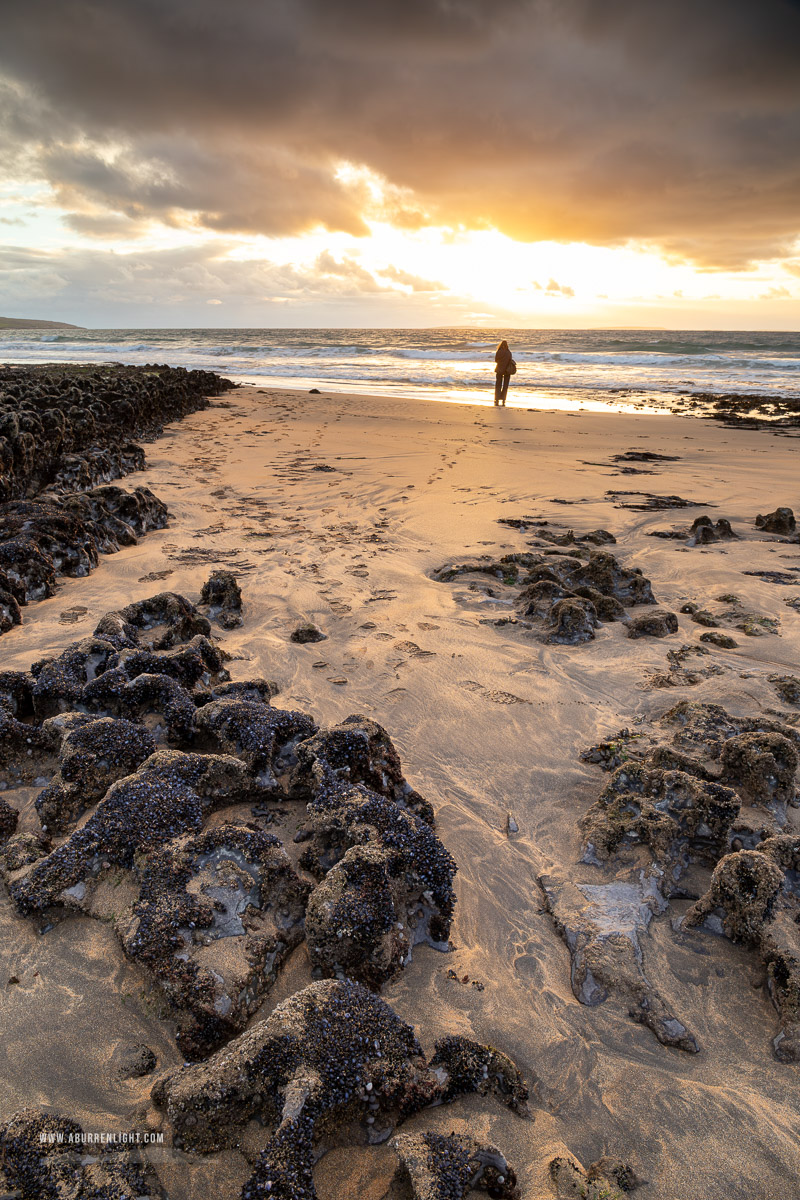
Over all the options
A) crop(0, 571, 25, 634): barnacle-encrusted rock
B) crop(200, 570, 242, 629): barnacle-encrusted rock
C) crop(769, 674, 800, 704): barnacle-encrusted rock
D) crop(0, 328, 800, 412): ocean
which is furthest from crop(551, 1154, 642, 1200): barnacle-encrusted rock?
crop(0, 328, 800, 412): ocean

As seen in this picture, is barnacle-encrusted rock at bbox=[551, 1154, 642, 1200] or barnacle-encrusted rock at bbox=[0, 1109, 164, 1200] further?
barnacle-encrusted rock at bbox=[551, 1154, 642, 1200]

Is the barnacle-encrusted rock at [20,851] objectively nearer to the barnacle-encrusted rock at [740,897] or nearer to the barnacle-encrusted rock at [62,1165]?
the barnacle-encrusted rock at [62,1165]

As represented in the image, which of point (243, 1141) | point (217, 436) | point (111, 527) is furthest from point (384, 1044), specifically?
point (217, 436)

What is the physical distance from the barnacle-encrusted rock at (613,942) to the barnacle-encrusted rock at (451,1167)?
1.98 feet

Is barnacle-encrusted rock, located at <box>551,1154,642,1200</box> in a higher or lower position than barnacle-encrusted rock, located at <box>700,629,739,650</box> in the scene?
lower

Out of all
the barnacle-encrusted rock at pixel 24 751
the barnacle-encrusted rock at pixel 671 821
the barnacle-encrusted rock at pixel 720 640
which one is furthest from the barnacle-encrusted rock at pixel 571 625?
the barnacle-encrusted rock at pixel 24 751

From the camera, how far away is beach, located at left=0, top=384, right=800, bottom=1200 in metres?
1.56

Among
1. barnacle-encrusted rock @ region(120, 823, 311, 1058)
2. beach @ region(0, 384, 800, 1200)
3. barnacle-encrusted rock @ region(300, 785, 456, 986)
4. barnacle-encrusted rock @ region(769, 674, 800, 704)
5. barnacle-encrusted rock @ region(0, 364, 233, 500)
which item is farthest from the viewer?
barnacle-encrusted rock @ region(0, 364, 233, 500)

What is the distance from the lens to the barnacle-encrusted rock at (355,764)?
2.46 m

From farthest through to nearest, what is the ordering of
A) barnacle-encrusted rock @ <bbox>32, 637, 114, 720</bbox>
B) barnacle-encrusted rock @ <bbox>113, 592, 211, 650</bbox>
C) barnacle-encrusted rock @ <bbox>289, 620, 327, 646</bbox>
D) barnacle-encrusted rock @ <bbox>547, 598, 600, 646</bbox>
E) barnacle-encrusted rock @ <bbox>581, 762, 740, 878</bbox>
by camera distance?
1. barnacle-encrusted rock @ <bbox>547, 598, 600, 646</bbox>
2. barnacle-encrusted rock @ <bbox>289, 620, 327, 646</bbox>
3. barnacle-encrusted rock @ <bbox>113, 592, 211, 650</bbox>
4. barnacle-encrusted rock @ <bbox>32, 637, 114, 720</bbox>
5. barnacle-encrusted rock @ <bbox>581, 762, 740, 878</bbox>

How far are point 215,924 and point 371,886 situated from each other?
1.61ft

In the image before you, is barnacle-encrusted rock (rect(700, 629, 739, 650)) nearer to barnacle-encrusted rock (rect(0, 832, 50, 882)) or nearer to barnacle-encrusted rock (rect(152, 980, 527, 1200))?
barnacle-encrusted rock (rect(152, 980, 527, 1200))

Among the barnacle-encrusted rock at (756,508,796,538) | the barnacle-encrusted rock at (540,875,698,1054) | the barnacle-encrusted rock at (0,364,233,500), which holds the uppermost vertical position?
the barnacle-encrusted rock at (0,364,233,500)

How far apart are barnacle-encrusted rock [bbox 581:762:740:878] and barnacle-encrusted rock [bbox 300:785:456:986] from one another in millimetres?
742
